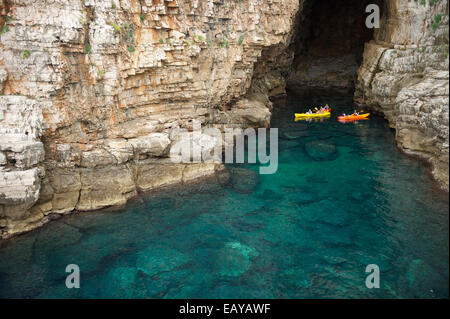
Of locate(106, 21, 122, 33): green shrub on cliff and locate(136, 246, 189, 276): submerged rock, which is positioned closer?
locate(136, 246, 189, 276): submerged rock

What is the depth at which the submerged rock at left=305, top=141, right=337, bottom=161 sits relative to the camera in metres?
22.5

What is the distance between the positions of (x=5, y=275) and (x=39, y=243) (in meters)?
1.84

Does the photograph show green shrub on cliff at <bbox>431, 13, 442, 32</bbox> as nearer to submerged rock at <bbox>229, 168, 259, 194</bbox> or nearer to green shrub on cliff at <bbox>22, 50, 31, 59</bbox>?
submerged rock at <bbox>229, 168, 259, 194</bbox>

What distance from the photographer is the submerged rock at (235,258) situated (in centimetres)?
1344

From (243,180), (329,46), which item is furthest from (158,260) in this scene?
(329,46)

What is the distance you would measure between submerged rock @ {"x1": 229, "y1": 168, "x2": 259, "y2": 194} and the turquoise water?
5.8 inches

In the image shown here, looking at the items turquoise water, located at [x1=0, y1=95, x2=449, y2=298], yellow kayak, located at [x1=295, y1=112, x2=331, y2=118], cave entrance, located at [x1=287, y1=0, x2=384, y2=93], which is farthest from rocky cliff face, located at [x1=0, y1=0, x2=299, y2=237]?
cave entrance, located at [x1=287, y1=0, x2=384, y2=93]

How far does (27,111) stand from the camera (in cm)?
1541

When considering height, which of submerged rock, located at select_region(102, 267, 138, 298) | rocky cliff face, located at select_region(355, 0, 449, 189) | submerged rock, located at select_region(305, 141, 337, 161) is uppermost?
rocky cliff face, located at select_region(355, 0, 449, 189)

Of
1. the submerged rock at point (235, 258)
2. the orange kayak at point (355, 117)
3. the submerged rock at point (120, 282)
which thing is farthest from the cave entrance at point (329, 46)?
the submerged rock at point (120, 282)

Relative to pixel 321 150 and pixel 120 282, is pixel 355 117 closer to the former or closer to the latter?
pixel 321 150

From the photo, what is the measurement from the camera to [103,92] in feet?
58.2

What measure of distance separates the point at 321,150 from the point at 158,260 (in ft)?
43.9

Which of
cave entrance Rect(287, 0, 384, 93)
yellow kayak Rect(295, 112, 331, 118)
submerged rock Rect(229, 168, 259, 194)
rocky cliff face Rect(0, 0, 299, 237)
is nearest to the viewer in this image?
rocky cliff face Rect(0, 0, 299, 237)
